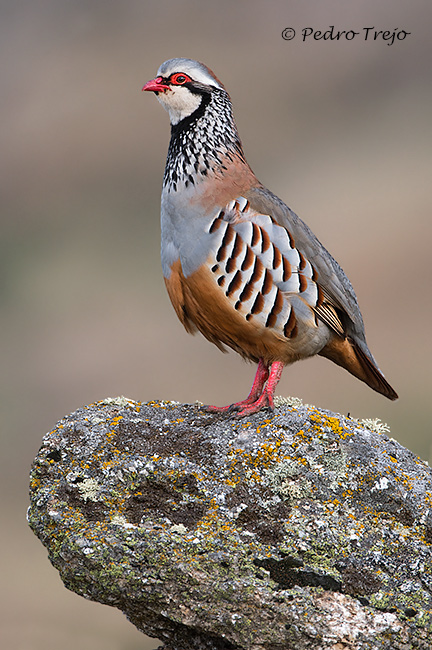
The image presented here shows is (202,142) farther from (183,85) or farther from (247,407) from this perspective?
(247,407)

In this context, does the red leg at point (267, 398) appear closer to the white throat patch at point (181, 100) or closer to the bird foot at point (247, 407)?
the bird foot at point (247, 407)

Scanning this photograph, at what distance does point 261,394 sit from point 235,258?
0.91 m

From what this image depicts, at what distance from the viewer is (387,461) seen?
392 centimetres

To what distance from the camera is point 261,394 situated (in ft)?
15.6

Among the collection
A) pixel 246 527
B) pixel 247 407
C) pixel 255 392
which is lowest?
pixel 246 527

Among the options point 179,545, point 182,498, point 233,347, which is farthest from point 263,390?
point 179,545

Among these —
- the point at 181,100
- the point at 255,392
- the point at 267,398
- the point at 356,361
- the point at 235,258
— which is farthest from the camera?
the point at 356,361

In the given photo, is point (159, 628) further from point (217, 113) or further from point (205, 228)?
point (217, 113)

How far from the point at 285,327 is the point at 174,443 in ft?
3.46

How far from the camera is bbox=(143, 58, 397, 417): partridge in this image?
4523 mm

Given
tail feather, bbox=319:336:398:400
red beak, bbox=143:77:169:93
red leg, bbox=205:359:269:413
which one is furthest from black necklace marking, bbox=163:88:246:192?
tail feather, bbox=319:336:398:400

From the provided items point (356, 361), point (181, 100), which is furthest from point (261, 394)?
point (181, 100)

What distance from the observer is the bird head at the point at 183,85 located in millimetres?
4941

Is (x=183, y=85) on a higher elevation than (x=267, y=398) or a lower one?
higher
